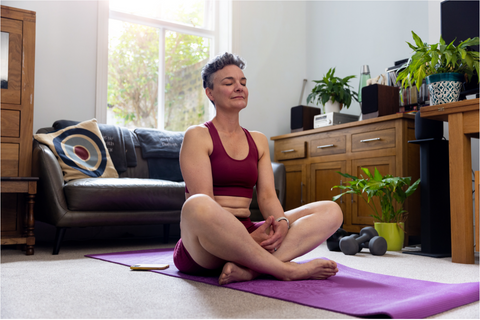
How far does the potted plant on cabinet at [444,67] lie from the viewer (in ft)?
7.55

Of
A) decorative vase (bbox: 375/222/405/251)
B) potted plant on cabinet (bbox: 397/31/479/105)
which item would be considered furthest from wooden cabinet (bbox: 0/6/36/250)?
potted plant on cabinet (bbox: 397/31/479/105)

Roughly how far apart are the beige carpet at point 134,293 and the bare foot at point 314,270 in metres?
0.24

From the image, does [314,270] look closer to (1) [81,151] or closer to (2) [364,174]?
(2) [364,174]

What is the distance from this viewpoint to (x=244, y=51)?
14.7ft

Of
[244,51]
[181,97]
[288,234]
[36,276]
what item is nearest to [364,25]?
[244,51]

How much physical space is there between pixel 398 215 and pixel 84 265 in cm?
193

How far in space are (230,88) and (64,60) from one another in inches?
96.7

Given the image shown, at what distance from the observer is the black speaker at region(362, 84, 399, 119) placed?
3.25 metres

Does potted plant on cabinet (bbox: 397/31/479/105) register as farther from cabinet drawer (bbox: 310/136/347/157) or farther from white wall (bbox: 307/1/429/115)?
white wall (bbox: 307/1/429/115)

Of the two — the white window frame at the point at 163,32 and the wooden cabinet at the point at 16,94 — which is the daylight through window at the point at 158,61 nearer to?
the white window frame at the point at 163,32

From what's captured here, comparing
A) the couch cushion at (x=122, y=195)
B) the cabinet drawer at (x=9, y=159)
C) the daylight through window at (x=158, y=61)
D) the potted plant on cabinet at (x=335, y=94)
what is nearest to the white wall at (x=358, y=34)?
the potted plant on cabinet at (x=335, y=94)

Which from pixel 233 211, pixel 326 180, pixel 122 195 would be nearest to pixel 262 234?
pixel 233 211

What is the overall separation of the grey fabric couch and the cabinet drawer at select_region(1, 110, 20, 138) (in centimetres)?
15

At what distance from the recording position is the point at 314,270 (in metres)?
1.48
